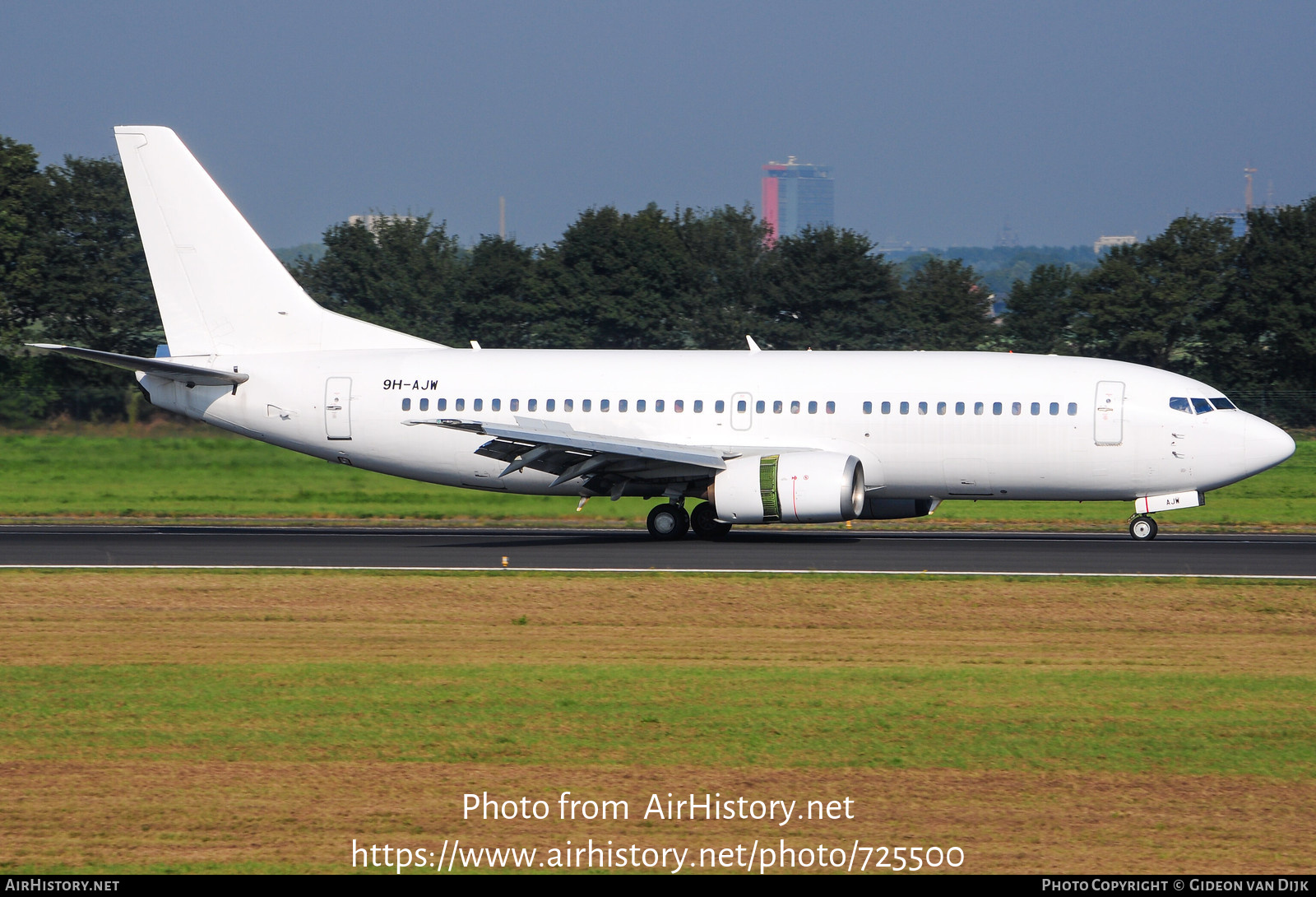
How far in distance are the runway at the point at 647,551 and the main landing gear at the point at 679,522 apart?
272 mm

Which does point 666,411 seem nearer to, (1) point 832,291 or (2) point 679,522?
(2) point 679,522

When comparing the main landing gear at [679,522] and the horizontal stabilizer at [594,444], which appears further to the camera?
the main landing gear at [679,522]

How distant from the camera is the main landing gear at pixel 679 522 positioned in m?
28.9

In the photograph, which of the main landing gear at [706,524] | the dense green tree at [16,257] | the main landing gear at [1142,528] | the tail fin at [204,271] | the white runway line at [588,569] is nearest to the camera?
the white runway line at [588,569]

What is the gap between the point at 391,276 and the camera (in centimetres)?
7575

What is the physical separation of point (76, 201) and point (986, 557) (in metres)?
61.0

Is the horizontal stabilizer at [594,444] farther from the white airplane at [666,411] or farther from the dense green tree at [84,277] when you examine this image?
the dense green tree at [84,277]

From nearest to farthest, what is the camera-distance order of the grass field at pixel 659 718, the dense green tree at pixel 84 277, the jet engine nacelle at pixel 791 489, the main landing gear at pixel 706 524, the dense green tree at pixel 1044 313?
the grass field at pixel 659 718 → the jet engine nacelle at pixel 791 489 → the main landing gear at pixel 706 524 → the dense green tree at pixel 1044 313 → the dense green tree at pixel 84 277

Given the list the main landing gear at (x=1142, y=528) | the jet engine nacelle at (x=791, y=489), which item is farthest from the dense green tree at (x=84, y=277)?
the main landing gear at (x=1142, y=528)

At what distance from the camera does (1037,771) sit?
11.2m

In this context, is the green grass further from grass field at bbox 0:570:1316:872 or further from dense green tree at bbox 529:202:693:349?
dense green tree at bbox 529:202:693:349

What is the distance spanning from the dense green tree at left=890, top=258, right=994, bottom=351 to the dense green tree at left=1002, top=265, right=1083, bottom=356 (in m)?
1.32

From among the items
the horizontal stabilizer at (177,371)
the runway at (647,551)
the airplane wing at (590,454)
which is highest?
the horizontal stabilizer at (177,371)
